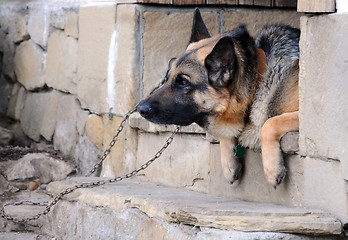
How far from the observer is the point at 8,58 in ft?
25.6

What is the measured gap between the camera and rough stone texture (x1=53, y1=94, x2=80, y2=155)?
20.9 feet

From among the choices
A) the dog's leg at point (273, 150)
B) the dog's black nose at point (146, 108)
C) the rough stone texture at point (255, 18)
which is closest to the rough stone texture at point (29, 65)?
the rough stone texture at point (255, 18)

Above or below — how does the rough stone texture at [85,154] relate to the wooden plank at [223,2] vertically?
below

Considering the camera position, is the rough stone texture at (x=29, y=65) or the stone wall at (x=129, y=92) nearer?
the stone wall at (x=129, y=92)

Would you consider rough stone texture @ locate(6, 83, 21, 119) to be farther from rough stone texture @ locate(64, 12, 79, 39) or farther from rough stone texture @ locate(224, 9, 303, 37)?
rough stone texture @ locate(224, 9, 303, 37)

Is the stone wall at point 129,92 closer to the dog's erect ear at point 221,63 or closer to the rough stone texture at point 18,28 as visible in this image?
the rough stone texture at point 18,28

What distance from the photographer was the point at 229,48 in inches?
151

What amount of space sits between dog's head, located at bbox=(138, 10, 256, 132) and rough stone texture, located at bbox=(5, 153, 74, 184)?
2259 millimetres

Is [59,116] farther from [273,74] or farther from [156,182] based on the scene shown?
[273,74]

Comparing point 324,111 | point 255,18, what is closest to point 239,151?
point 324,111

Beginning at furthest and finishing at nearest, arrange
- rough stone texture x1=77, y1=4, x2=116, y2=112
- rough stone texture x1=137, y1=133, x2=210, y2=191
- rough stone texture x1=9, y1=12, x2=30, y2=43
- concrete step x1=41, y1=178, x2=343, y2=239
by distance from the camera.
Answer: rough stone texture x1=9, y1=12, x2=30, y2=43 < rough stone texture x1=77, y1=4, x2=116, y2=112 < rough stone texture x1=137, y1=133, x2=210, y2=191 < concrete step x1=41, y1=178, x2=343, y2=239

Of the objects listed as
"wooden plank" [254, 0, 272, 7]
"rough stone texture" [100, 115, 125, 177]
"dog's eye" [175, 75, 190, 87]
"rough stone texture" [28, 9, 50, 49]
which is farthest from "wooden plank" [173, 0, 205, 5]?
"rough stone texture" [28, 9, 50, 49]

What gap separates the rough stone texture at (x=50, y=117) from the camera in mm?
6793

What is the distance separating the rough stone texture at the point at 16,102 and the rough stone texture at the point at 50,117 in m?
0.66
